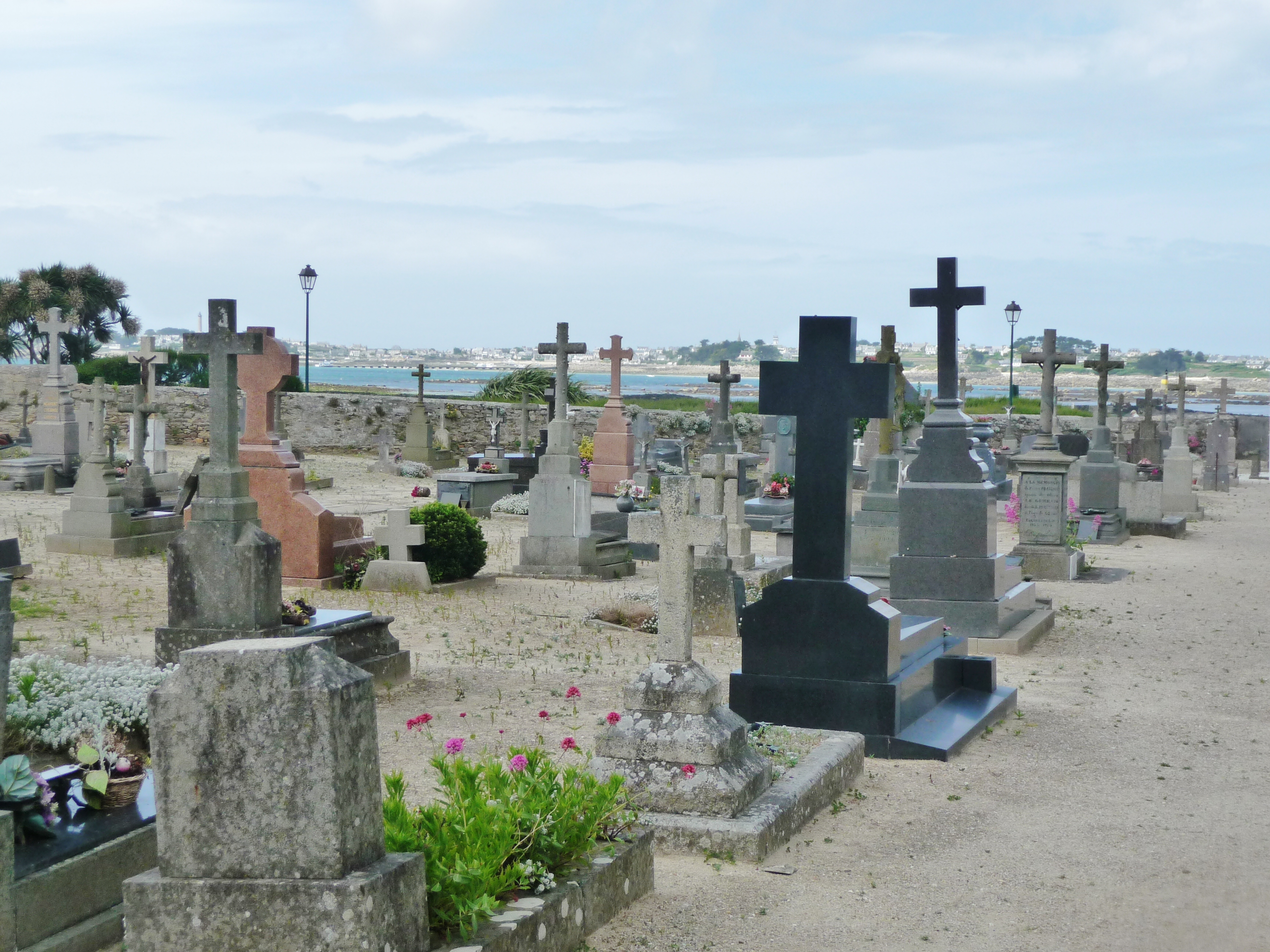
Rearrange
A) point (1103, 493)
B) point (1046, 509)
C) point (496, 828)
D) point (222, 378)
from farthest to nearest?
point (1103, 493) → point (1046, 509) → point (222, 378) → point (496, 828)

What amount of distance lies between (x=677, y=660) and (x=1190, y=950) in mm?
2134

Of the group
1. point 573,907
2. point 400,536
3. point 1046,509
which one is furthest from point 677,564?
point 1046,509

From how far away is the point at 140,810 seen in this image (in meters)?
4.55

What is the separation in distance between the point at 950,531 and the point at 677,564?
18.0 feet

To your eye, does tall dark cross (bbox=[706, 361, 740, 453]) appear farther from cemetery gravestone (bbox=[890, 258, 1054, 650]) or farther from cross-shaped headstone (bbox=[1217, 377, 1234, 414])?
cross-shaped headstone (bbox=[1217, 377, 1234, 414])

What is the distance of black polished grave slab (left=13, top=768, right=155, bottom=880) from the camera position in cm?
402

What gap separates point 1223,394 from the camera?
31.5 m

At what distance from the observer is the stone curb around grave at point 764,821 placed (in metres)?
5.12

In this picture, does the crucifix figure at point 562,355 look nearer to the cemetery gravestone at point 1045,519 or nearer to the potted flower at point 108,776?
the cemetery gravestone at point 1045,519

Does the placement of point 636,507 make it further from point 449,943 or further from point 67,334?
point 67,334

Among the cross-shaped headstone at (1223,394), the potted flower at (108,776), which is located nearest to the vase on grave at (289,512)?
the potted flower at (108,776)

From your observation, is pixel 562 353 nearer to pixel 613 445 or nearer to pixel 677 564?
pixel 613 445

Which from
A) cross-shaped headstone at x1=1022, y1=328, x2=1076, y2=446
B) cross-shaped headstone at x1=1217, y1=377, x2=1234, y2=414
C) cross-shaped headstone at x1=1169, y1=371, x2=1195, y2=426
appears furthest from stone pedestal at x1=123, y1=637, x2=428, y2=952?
cross-shaped headstone at x1=1217, y1=377, x2=1234, y2=414

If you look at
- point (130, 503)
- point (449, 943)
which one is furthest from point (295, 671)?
point (130, 503)
